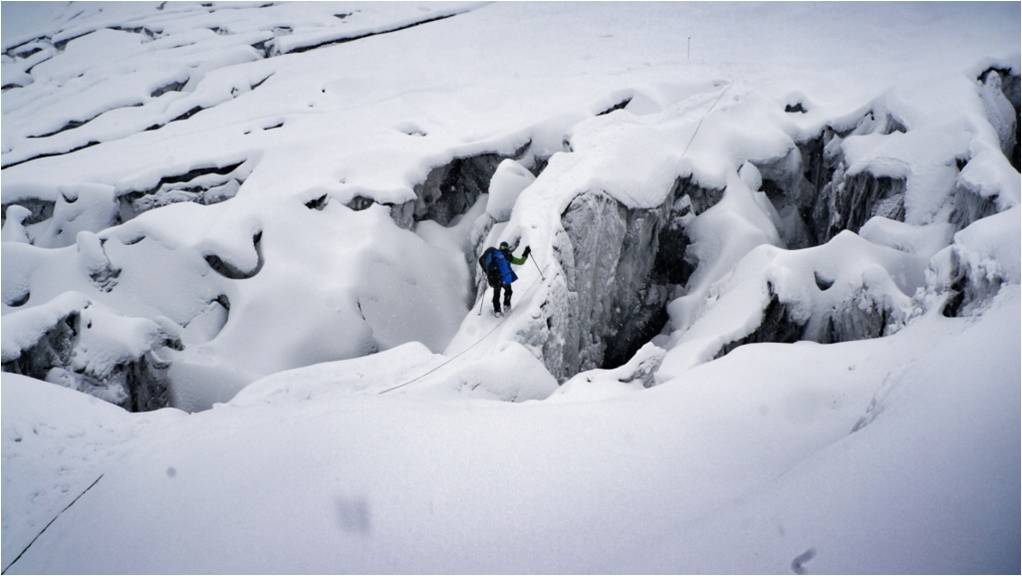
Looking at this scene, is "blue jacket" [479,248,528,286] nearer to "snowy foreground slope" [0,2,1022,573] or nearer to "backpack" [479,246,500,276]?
"backpack" [479,246,500,276]

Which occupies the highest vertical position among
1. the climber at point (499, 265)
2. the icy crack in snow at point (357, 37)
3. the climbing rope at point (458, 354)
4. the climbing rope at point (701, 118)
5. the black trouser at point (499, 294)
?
the icy crack in snow at point (357, 37)

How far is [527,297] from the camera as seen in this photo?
10.3m

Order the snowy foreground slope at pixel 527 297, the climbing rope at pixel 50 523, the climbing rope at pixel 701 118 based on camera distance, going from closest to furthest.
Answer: the snowy foreground slope at pixel 527 297
the climbing rope at pixel 50 523
the climbing rope at pixel 701 118

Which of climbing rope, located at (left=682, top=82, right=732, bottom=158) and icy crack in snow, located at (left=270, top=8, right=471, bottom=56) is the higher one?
icy crack in snow, located at (left=270, top=8, right=471, bottom=56)

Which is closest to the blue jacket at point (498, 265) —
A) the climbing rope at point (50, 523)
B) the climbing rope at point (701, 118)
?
the climbing rope at point (50, 523)

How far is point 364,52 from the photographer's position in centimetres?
3017

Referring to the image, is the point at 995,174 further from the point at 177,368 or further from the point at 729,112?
the point at 177,368

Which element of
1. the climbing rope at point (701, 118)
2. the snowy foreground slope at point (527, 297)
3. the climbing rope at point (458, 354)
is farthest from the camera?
the climbing rope at point (701, 118)

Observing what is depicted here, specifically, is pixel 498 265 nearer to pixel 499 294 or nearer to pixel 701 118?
pixel 499 294

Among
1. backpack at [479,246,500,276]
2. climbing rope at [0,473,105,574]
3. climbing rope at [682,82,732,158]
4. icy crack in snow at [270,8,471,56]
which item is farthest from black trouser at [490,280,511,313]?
icy crack in snow at [270,8,471,56]

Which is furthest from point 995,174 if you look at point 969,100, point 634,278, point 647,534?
point 647,534

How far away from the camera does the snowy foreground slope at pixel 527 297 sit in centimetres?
391

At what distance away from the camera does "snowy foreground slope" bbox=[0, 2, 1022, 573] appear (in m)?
3.91

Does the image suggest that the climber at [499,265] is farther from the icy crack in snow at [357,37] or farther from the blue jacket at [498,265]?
the icy crack in snow at [357,37]
